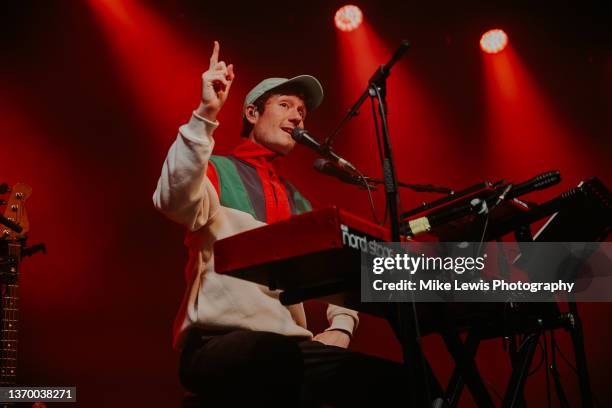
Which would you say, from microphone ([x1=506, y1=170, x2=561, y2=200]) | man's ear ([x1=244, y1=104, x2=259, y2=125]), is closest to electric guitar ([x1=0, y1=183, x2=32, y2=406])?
man's ear ([x1=244, y1=104, x2=259, y2=125])

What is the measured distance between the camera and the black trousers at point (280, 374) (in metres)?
1.54

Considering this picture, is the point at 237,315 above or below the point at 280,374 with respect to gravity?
above

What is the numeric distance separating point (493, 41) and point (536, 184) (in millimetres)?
3011

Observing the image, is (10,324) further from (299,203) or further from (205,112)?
(205,112)

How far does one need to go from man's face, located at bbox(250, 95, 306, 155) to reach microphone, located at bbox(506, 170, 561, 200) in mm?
1082

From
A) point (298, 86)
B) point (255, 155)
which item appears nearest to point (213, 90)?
point (255, 155)

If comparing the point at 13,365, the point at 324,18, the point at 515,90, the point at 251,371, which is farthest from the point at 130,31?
the point at 251,371

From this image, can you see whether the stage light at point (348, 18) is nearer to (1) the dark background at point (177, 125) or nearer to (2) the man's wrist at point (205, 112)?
(1) the dark background at point (177, 125)

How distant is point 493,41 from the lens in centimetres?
431

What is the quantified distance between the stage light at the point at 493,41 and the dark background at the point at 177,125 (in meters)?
0.06

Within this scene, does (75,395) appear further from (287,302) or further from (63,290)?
(287,302)

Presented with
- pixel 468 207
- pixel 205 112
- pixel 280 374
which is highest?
pixel 205 112

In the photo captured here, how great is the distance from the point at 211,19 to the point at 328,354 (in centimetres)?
283

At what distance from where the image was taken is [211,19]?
4027 millimetres
